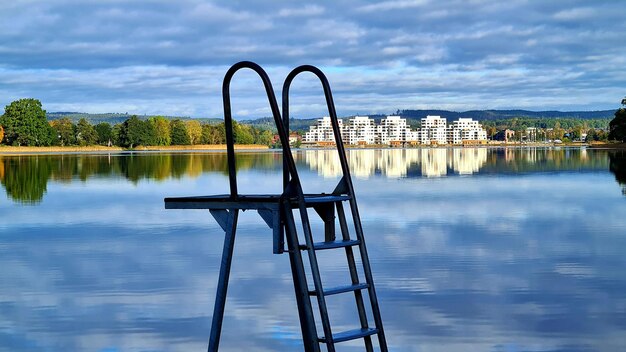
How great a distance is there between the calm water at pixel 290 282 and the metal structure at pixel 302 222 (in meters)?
1.88

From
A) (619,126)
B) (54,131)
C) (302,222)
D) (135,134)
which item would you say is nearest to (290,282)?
(302,222)

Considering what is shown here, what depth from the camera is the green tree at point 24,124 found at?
6383 inches

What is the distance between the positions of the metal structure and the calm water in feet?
6.15

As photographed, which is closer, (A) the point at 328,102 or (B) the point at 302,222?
(B) the point at 302,222

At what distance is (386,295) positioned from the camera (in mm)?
12234

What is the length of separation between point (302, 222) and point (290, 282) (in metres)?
6.49

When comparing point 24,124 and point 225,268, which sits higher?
point 24,124

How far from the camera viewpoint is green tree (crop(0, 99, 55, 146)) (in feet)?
532

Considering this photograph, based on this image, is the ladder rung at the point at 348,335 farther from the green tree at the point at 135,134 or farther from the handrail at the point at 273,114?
the green tree at the point at 135,134

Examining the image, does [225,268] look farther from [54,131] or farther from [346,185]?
[54,131]

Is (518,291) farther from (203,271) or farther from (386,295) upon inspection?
(203,271)

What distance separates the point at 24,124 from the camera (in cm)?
16275

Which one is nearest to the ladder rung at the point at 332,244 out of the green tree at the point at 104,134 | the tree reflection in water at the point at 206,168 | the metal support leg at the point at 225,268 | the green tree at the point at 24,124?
the metal support leg at the point at 225,268

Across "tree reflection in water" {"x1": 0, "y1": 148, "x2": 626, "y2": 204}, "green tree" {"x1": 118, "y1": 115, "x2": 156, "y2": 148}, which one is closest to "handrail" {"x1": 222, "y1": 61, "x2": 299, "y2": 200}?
"tree reflection in water" {"x1": 0, "y1": 148, "x2": 626, "y2": 204}
